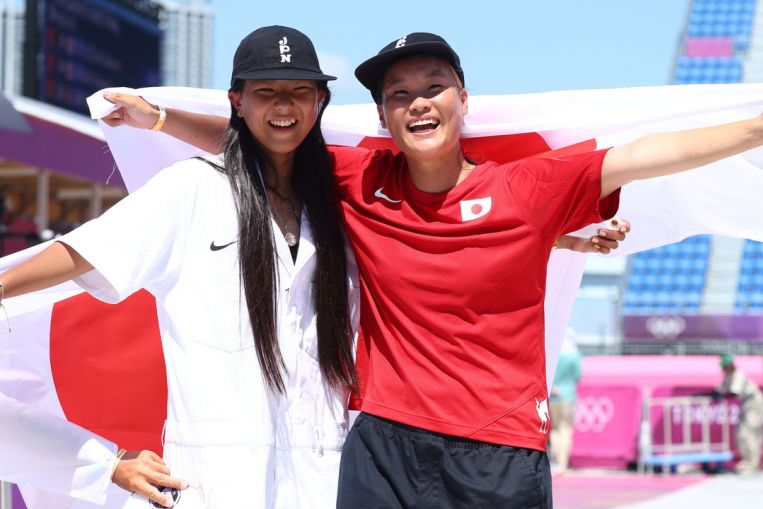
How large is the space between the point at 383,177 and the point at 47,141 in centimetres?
865

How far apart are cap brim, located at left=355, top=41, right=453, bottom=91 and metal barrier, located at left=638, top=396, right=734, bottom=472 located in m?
9.88

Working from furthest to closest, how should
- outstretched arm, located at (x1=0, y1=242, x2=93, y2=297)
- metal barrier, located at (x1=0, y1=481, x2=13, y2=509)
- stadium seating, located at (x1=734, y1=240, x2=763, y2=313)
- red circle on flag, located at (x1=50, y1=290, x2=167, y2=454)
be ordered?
stadium seating, located at (x1=734, y1=240, x2=763, y2=313) → metal barrier, located at (x1=0, y1=481, x2=13, y2=509) → red circle on flag, located at (x1=50, y1=290, x2=167, y2=454) → outstretched arm, located at (x1=0, y1=242, x2=93, y2=297)

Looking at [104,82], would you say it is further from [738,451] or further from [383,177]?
[383,177]

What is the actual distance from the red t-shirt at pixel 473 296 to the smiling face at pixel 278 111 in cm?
30

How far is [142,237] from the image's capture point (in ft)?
8.20

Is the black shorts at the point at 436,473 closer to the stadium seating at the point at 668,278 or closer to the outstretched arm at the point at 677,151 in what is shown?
the outstretched arm at the point at 677,151

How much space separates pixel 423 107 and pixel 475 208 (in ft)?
0.95

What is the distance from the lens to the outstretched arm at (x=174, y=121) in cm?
291

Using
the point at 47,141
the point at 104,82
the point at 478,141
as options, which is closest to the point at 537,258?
the point at 478,141

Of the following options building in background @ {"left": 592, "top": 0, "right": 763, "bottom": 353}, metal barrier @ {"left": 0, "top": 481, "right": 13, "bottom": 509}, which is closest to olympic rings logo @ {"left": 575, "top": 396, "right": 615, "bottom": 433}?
metal barrier @ {"left": 0, "top": 481, "right": 13, "bottom": 509}

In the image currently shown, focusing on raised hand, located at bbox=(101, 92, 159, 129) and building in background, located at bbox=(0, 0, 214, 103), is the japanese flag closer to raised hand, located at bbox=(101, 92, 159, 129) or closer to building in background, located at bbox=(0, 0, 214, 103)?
raised hand, located at bbox=(101, 92, 159, 129)

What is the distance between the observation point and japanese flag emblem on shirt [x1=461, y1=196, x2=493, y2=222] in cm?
258

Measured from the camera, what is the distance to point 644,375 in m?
13.0

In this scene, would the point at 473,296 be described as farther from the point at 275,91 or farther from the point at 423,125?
the point at 275,91
